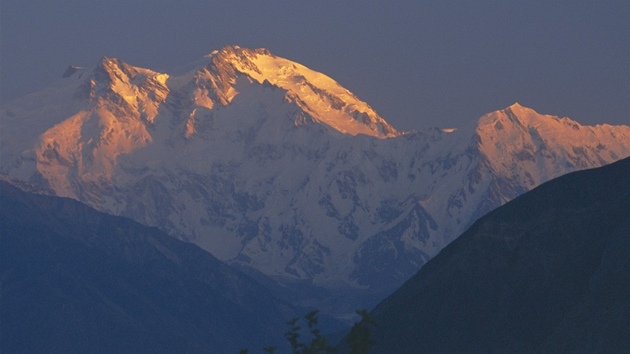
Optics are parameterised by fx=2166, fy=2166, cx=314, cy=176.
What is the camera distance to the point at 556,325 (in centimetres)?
19100

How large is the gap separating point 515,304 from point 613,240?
11.3 meters

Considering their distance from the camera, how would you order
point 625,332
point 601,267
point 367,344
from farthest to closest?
1. point 601,267
2. point 625,332
3. point 367,344

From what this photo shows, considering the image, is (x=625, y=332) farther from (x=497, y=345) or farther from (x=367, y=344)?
(x=367, y=344)

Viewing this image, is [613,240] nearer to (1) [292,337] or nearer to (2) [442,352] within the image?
(2) [442,352]

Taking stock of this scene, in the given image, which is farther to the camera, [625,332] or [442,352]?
[442,352]

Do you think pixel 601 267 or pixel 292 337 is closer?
pixel 292 337

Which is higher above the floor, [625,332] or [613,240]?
[613,240]

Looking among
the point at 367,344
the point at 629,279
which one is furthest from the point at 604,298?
the point at 367,344

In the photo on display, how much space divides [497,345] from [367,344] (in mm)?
81752

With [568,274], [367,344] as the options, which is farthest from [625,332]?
[367,344]

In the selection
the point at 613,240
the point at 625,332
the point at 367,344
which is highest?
the point at 613,240

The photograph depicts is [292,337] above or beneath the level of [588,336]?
beneath

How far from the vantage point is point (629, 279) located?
187125mm

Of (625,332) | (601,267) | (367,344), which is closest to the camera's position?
(367,344)
